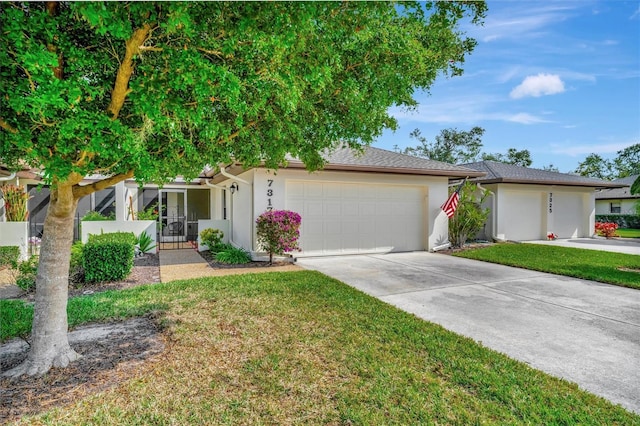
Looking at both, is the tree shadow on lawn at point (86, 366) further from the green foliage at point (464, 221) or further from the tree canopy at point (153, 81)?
the green foliage at point (464, 221)

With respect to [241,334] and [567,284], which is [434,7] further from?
[567,284]

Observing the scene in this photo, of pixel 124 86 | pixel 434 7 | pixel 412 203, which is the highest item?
pixel 434 7

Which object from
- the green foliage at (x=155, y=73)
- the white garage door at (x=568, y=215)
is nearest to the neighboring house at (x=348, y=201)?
the green foliage at (x=155, y=73)

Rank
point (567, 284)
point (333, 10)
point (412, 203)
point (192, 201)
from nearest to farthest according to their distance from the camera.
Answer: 1. point (333, 10)
2. point (567, 284)
3. point (412, 203)
4. point (192, 201)

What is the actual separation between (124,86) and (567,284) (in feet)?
28.7

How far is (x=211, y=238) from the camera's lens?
11891 millimetres

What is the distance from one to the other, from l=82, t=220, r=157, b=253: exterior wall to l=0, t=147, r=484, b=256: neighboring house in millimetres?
394

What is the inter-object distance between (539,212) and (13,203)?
20731mm

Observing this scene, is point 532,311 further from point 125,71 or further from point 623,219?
point 623,219

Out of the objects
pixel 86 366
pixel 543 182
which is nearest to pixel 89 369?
pixel 86 366

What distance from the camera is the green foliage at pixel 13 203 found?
A: 1017cm

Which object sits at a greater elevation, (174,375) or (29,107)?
(29,107)

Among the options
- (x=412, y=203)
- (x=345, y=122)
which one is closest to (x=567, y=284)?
(x=412, y=203)

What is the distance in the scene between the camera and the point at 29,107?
7.77ft
